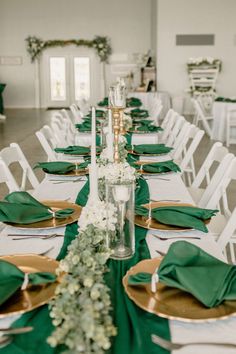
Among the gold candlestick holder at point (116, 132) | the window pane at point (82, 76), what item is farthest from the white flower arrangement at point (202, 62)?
the gold candlestick holder at point (116, 132)

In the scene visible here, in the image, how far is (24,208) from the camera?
2121 millimetres

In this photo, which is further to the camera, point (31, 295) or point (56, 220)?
point (56, 220)

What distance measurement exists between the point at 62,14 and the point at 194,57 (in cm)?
590

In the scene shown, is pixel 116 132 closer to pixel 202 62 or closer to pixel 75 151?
pixel 75 151

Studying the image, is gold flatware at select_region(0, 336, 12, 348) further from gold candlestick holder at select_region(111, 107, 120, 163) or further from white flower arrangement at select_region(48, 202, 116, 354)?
gold candlestick holder at select_region(111, 107, 120, 163)

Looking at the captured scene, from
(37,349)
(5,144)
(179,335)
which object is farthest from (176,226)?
(5,144)

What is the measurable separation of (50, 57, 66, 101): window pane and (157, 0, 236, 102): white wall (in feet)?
16.3

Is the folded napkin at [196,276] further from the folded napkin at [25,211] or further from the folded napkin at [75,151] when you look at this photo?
the folded napkin at [75,151]

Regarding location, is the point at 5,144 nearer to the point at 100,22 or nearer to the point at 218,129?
the point at 218,129

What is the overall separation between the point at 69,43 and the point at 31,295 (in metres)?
17.1

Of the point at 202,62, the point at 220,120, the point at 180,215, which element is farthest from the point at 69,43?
the point at 180,215

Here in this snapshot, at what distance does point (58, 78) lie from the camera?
58.9 ft

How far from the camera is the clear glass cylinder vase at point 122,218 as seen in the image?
1627 millimetres

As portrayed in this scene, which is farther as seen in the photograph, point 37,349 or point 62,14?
point 62,14
